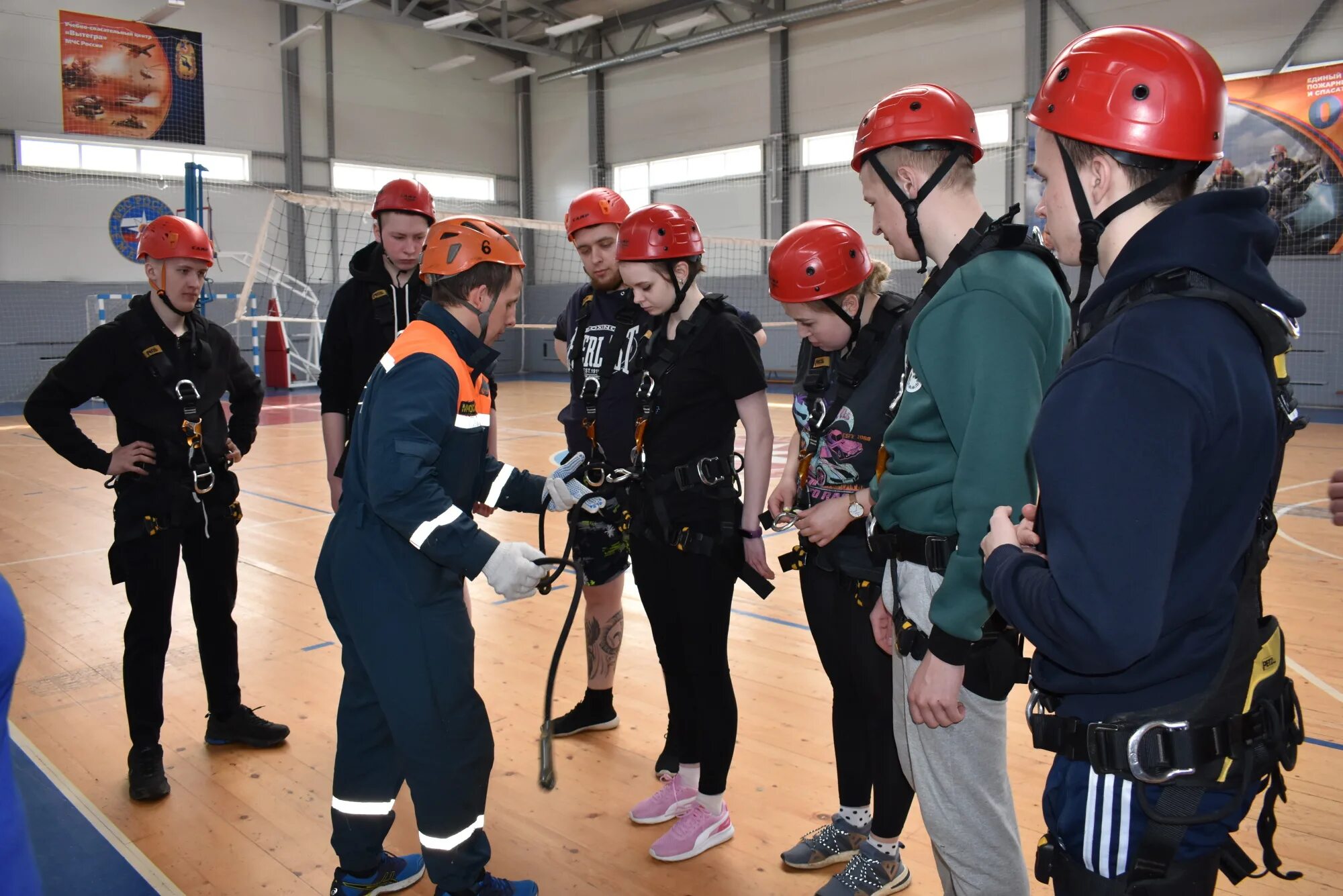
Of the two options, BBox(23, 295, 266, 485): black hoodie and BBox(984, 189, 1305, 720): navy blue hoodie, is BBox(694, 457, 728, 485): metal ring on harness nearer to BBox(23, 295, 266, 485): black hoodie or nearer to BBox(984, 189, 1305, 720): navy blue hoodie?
BBox(984, 189, 1305, 720): navy blue hoodie

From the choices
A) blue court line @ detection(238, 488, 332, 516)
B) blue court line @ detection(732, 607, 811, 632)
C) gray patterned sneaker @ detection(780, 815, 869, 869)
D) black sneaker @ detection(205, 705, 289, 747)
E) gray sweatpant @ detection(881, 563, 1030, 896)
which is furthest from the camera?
blue court line @ detection(238, 488, 332, 516)

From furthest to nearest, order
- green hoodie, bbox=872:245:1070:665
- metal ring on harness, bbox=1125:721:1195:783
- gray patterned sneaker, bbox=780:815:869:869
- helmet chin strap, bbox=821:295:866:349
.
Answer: gray patterned sneaker, bbox=780:815:869:869, helmet chin strap, bbox=821:295:866:349, green hoodie, bbox=872:245:1070:665, metal ring on harness, bbox=1125:721:1195:783

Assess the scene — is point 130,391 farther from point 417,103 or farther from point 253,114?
point 417,103

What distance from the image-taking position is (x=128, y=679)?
360 cm

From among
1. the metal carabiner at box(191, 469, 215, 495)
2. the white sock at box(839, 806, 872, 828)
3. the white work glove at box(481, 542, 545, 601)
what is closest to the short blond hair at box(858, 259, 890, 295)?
the white work glove at box(481, 542, 545, 601)

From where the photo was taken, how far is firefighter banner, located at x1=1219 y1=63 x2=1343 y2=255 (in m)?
13.6

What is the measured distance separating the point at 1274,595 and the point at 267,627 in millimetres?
→ 5858

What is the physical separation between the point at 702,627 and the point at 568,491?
2.08 ft

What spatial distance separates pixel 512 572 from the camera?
8.07 feet

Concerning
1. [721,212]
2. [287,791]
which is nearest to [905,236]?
[287,791]

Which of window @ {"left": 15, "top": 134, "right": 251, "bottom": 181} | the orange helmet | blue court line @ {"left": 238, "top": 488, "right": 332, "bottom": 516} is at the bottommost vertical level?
blue court line @ {"left": 238, "top": 488, "right": 332, "bottom": 516}

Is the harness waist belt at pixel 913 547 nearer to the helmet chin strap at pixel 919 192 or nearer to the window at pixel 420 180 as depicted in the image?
the helmet chin strap at pixel 919 192

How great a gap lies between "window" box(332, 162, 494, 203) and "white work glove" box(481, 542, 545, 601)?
63.4 feet

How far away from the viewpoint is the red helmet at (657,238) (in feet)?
10.2
